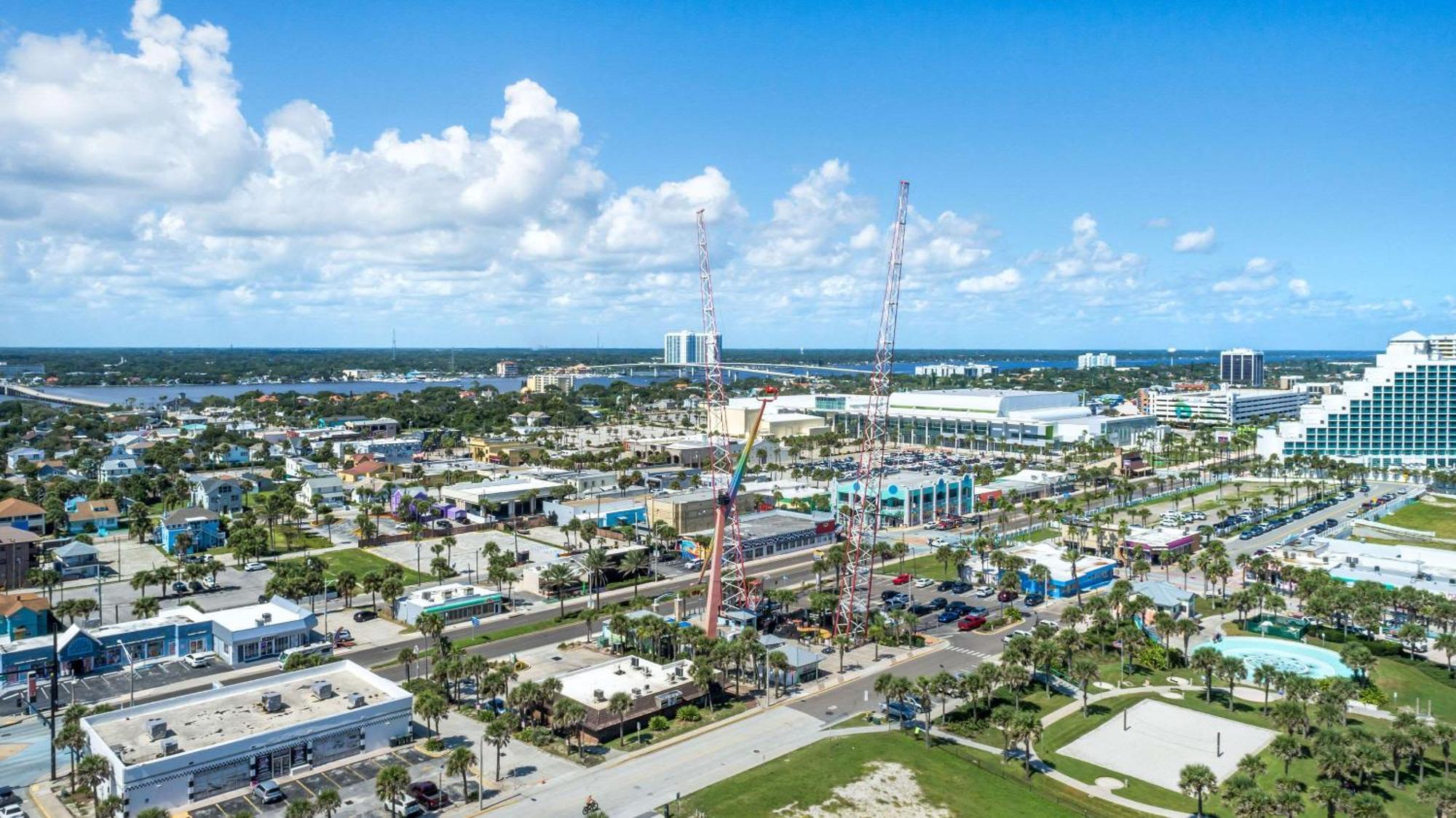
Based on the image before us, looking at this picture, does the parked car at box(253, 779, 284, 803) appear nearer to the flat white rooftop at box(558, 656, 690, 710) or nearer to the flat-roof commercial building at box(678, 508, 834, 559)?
the flat white rooftop at box(558, 656, 690, 710)

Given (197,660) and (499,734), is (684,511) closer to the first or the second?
(197,660)

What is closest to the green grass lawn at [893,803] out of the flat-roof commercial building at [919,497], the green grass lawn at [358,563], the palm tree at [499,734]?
the palm tree at [499,734]

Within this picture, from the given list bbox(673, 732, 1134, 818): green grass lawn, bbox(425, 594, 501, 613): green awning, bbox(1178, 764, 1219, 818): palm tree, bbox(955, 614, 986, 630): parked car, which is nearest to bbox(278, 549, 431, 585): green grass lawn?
bbox(425, 594, 501, 613): green awning

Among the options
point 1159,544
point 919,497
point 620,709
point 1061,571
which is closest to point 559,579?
point 620,709

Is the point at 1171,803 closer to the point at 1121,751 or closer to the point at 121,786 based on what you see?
the point at 1121,751

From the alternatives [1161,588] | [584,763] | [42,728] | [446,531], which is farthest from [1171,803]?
[446,531]

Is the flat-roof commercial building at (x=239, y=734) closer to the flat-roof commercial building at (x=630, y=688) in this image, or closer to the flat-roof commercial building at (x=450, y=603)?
the flat-roof commercial building at (x=630, y=688)
